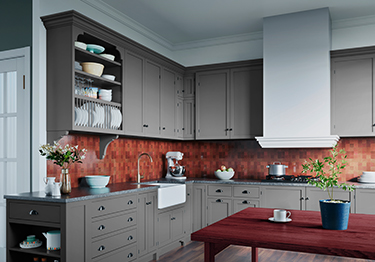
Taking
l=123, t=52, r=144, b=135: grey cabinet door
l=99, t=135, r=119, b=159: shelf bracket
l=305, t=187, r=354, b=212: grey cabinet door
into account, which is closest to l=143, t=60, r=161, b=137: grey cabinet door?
l=123, t=52, r=144, b=135: grey cabinet door

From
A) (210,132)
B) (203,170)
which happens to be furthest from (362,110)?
(203,170)

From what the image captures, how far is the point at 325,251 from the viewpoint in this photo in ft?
5.22

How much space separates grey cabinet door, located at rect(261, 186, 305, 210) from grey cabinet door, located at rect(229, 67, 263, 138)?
0.84 metres

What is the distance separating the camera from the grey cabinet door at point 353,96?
14.0 ft

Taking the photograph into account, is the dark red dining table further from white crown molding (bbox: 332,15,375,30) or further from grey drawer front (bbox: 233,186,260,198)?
white crown molding (bbox: 332,15,375,30)

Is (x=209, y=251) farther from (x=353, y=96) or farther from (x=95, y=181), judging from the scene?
(x=353, y=96)

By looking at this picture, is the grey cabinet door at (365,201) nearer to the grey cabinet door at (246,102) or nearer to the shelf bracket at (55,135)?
the grey cabinet door at (246,102)

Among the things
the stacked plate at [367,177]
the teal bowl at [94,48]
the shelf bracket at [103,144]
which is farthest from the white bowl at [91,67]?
the stacked plate at [367,177]

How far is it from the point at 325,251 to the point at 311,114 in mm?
3034

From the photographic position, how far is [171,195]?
166 inches

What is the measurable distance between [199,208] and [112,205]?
1.89 m

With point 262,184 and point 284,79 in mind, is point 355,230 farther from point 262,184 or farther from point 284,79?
point 284,79

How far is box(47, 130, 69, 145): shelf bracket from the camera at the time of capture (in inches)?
126

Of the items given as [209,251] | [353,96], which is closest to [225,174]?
[353,96]
